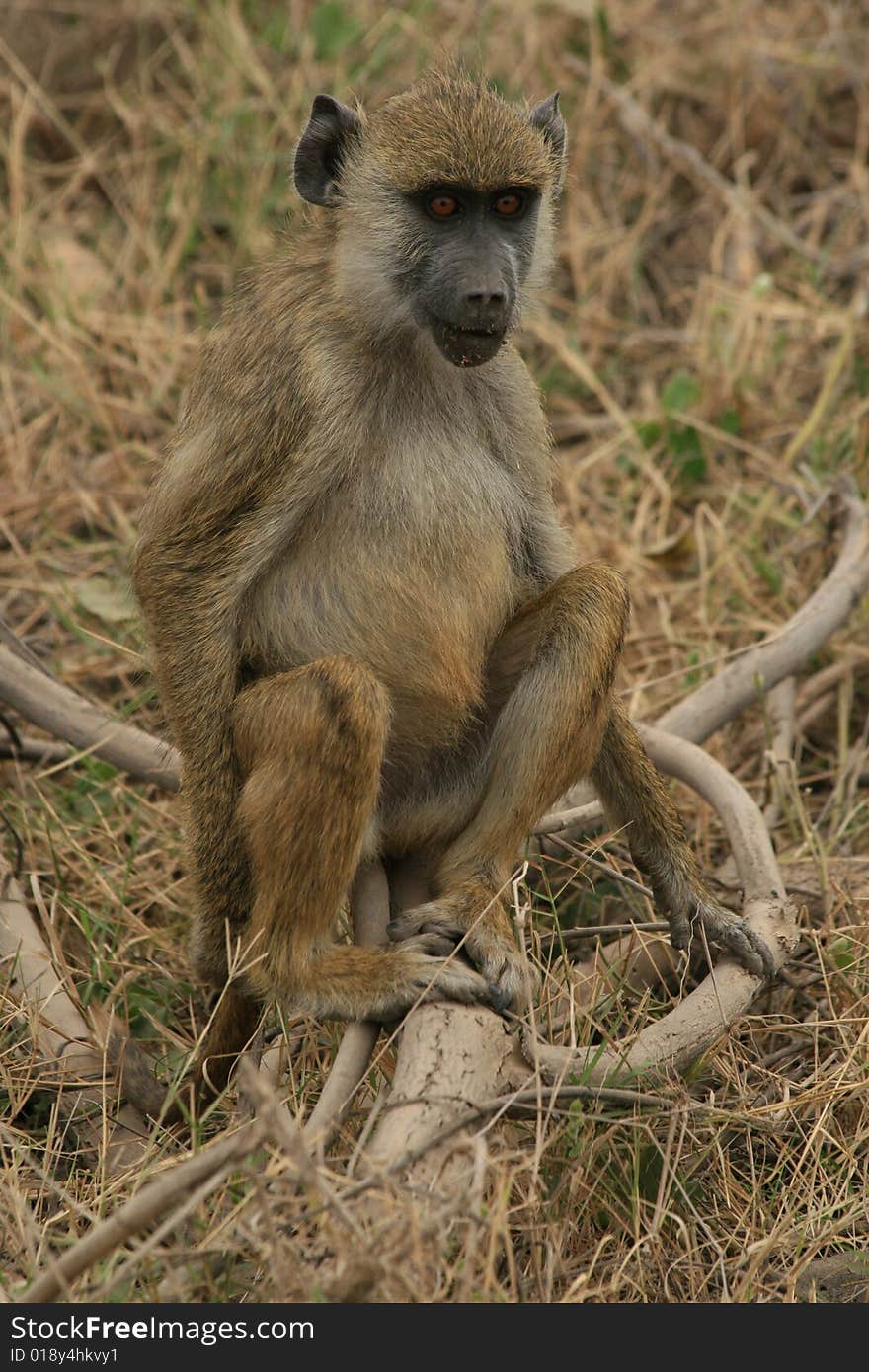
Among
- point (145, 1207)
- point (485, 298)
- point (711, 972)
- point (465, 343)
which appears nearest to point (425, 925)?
point (711, 972)

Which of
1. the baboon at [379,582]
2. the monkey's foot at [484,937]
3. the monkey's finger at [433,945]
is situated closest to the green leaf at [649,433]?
the baboon at [379,582]

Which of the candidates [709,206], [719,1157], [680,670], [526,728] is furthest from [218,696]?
[709,206]

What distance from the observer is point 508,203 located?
4.55 metres

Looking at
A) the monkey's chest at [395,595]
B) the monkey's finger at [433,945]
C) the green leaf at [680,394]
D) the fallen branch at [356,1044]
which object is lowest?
the fallen branch at [356,1044]

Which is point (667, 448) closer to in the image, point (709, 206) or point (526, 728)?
point (709, 206)

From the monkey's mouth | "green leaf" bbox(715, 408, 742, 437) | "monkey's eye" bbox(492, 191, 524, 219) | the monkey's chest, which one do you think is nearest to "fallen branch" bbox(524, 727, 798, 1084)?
the monkey's chest

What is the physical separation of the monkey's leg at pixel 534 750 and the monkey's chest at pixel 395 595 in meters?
0.20

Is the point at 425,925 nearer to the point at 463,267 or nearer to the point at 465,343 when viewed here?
the point at 465,343

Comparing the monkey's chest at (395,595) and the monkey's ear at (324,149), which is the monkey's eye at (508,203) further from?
the monkey's chest at (395,595)

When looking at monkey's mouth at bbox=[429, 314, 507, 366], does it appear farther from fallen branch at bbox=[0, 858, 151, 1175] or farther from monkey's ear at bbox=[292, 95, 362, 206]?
fallen branch at bbox=[0, 858, 151, 1175]

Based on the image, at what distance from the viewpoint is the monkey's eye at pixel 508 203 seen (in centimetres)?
453

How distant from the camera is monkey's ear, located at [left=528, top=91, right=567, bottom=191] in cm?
482

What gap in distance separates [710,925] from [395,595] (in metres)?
1.35
